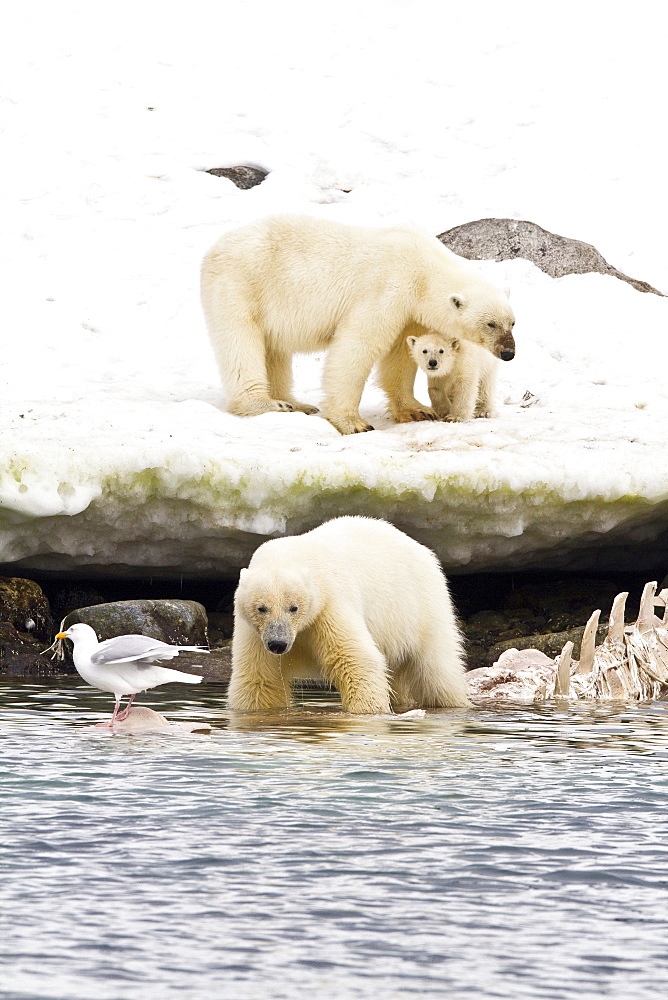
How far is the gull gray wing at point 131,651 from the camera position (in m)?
6.28

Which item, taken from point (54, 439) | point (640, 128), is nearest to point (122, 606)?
point (54, 439)

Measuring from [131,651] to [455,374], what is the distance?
4910 millimetres

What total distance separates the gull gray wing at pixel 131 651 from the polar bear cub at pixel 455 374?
4.56m

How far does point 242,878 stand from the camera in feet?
12.6

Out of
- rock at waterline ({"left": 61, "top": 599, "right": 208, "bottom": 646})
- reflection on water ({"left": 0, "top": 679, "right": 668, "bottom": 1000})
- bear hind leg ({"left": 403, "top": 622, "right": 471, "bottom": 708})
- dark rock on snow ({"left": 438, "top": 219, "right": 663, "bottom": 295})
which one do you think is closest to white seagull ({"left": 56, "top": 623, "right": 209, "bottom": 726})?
reflection on water ({"left": 0, "top": 679, "right": 668, "bottom": 1000})

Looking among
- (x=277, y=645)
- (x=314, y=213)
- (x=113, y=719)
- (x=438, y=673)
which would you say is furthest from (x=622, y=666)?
(x=314, y=213)

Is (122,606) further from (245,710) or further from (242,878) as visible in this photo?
(242,878)

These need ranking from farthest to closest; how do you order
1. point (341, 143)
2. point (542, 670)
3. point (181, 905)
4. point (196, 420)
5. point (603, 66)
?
point (603, 66) < point (341, 143) < point (196, 420) < point (542, 670) < point (181, 905)

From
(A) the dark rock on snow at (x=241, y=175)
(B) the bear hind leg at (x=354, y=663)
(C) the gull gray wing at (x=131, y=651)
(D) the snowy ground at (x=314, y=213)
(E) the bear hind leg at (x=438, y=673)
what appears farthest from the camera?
(A) the dark rock on snow at (x=241, y=175)

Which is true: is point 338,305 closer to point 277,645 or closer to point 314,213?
point 314,213

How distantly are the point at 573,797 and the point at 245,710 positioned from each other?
8.49 ft

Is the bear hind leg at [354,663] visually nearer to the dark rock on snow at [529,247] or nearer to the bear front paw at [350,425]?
the bear front paw at [350,425]

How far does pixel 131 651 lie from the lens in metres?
6.29

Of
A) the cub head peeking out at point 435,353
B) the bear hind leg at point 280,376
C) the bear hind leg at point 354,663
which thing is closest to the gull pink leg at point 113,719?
the bear hind leg at point 354,663
